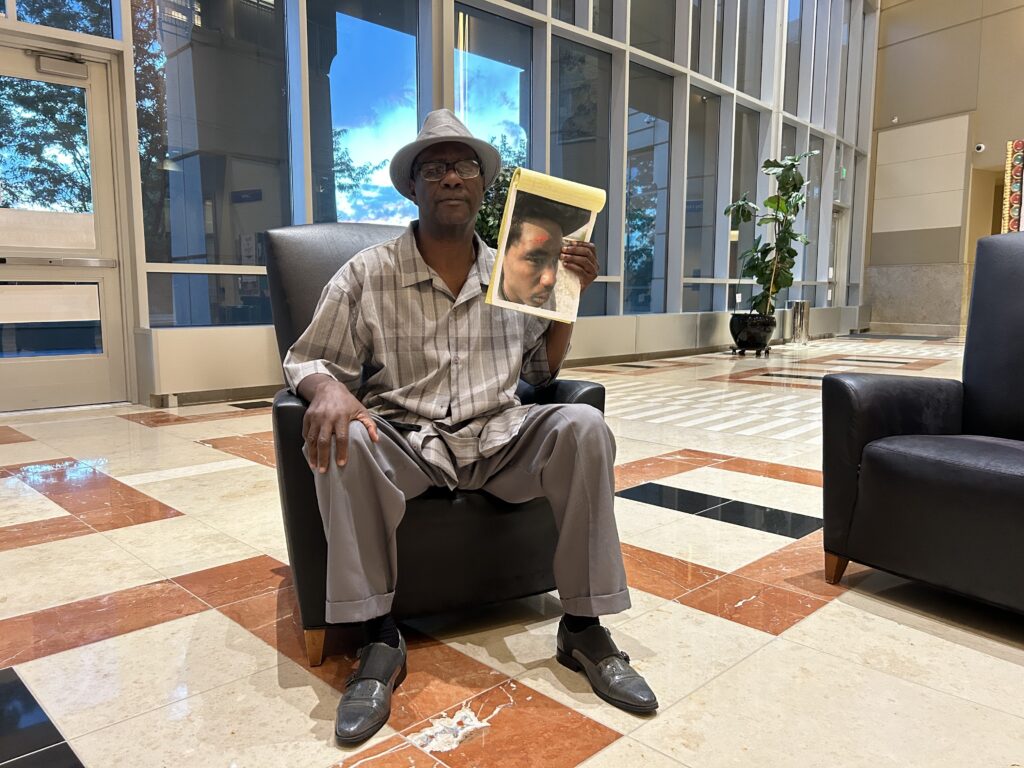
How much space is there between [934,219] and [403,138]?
1176cm

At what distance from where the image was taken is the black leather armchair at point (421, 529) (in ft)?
5.00

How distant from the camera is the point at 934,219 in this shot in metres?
14.1

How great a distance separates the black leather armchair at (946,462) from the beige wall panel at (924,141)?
13.7m

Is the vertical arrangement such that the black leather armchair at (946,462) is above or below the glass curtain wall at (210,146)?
below

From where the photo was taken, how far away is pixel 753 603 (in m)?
1.88

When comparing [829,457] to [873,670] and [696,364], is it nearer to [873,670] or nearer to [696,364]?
[873,670]

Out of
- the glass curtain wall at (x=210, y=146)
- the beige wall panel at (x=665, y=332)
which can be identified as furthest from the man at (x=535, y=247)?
the beige wall panel at (x=665, y=332)

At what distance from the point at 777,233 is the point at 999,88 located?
A: 6.80 meters

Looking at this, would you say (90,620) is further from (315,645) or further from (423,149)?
(423,149)

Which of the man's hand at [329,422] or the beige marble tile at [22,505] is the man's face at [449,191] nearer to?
the man's hand at [329,422]

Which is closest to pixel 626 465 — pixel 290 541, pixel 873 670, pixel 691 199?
pixel 873 670

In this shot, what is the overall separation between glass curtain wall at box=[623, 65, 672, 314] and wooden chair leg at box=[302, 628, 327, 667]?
24.8 ft

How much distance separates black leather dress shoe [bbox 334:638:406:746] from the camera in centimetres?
127

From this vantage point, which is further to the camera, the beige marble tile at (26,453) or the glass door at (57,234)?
the glass door at (57,234)
